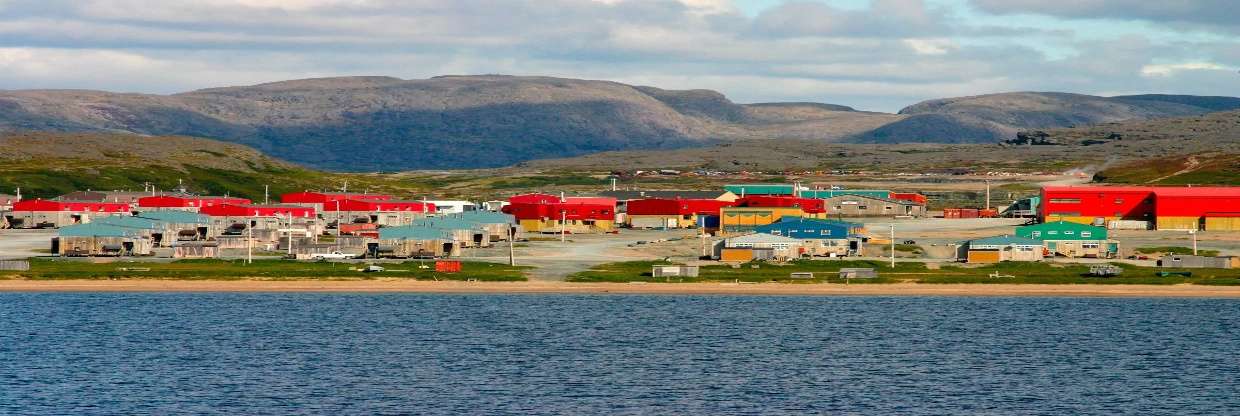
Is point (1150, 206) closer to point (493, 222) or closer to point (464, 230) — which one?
point (493, 222)

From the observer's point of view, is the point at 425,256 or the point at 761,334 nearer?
the point at 761,334

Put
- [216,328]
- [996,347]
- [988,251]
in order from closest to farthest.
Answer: [996,347], [216,328], [988,251]

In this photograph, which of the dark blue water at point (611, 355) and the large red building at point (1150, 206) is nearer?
the dark blue water at point (611, 355)

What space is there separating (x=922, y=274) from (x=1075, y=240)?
82.5 feet

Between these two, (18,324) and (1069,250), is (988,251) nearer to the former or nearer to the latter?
(1069,250)

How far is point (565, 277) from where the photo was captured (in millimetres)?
134125

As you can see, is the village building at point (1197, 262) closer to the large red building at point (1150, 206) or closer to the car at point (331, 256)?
the large red building at point (1150, 206)

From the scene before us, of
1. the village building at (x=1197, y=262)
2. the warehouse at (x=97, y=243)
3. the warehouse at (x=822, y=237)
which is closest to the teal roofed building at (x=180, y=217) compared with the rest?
the warehouse at (x=97, y=243)

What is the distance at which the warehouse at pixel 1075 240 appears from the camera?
15338 cm

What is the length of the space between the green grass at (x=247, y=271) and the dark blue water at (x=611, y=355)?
3.28 m

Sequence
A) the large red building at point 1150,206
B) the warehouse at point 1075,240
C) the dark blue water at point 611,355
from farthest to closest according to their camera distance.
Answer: the large red building at point 1150,206, the warehouse at point 1075,240, the dark blue water at point 611,355

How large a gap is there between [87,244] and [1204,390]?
105 meters

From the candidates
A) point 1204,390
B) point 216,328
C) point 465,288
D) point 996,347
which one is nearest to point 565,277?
point 465,288

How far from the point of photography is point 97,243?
509ft
